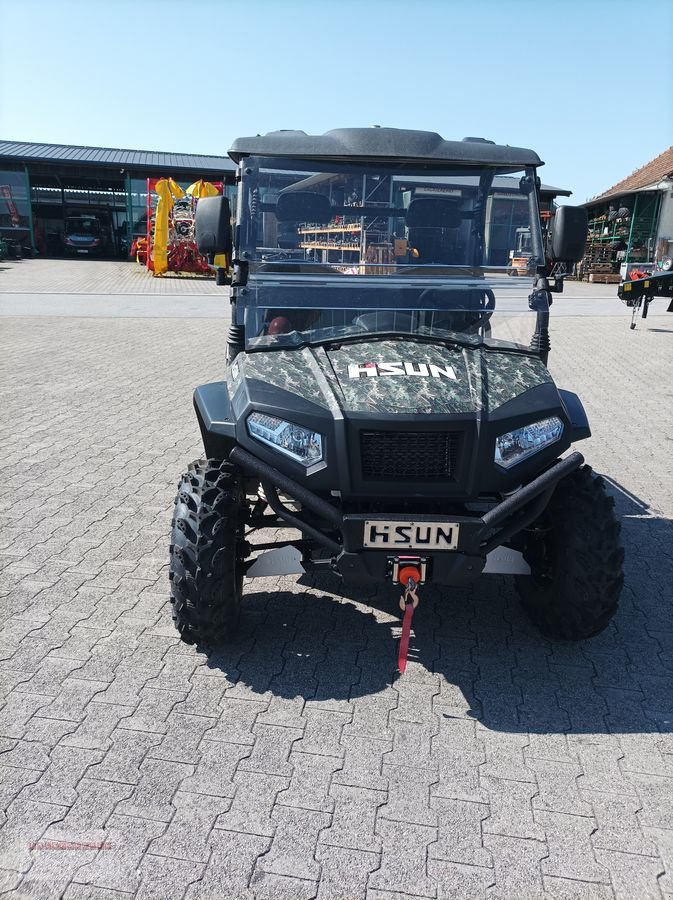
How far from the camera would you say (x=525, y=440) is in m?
3.05

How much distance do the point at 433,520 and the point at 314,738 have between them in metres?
0.93

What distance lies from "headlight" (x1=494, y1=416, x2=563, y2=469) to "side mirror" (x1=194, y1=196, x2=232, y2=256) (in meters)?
1.68

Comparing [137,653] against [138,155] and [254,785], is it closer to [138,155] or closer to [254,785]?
[254,785]

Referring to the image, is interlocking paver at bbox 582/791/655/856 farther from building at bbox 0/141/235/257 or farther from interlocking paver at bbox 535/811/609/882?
building at bbox 0/141/235/257

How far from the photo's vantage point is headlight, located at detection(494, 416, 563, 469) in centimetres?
299

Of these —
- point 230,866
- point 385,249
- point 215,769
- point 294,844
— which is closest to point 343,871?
point 294,844

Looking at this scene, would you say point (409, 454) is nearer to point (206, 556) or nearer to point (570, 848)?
point (206, 556)

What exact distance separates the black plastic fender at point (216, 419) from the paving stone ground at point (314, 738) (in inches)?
34.2

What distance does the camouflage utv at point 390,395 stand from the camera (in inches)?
115

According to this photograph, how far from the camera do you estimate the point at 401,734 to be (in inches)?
112

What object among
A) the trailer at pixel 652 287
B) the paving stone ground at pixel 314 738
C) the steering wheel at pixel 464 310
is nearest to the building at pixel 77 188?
the trailer at pixel 652 287

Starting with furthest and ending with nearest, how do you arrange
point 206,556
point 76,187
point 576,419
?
point 76,187 → point 576,419 → point 206,556

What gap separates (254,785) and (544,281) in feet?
9.40

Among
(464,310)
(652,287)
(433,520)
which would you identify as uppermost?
(464,310)
